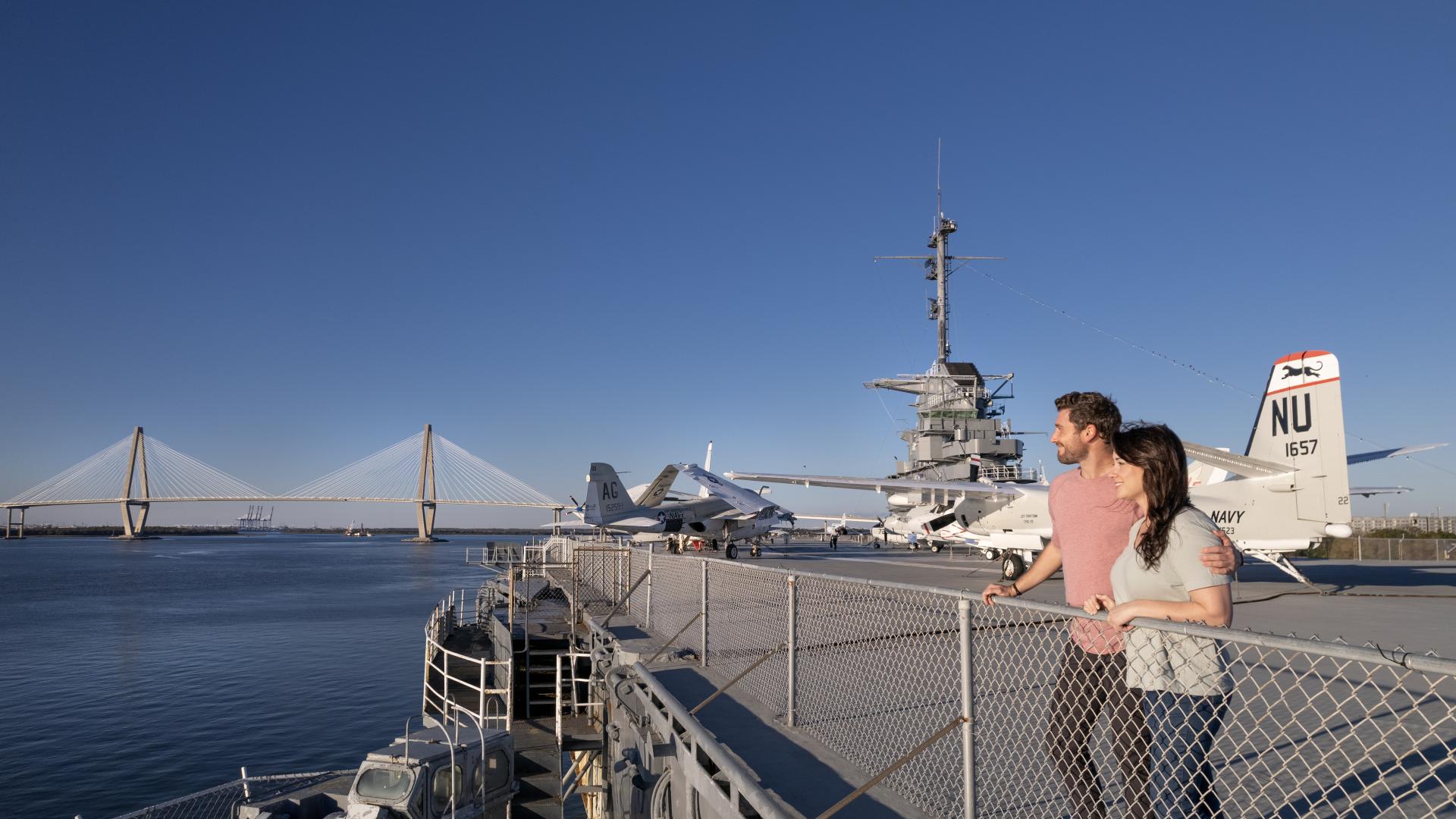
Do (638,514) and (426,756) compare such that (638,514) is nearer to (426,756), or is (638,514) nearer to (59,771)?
(59,771)

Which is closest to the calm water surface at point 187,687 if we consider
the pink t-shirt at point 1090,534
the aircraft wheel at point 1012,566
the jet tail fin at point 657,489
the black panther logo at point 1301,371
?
the jet tail fin at point 657,489

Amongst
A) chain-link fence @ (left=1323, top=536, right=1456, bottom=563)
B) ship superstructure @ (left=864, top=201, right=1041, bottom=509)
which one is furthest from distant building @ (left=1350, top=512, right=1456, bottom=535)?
ship superstructure @ (left=864, top=201, right=1041, bottom=509)

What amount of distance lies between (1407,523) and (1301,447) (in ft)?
220

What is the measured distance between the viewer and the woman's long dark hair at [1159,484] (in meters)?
3.29

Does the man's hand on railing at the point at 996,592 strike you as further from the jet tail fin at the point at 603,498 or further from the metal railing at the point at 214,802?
the jet tail fin at the point at 603,498

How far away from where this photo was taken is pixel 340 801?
1423 cm

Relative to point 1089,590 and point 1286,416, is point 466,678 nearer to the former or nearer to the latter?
point 1089,590

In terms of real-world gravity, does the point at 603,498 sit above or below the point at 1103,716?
above

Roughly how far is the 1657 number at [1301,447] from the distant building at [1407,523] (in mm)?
46846

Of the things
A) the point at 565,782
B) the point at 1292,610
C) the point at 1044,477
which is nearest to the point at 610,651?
the point at 565,782

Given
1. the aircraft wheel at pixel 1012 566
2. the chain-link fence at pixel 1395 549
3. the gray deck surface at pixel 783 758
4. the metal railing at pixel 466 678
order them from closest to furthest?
the gray deck surface at pixel 783 758 < the metal railing at pixel 466 678 < the aircraft wheel at pixel 1012 566 < the chain-link fence at pixel 1395 549

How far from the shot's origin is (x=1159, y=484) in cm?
332

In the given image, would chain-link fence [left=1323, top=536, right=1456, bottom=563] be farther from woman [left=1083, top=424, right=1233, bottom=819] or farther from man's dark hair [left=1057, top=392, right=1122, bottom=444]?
woman [left=1083, top=424, right=1233, bottom=819]

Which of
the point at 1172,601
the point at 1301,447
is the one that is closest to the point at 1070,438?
the point at 1172,601
